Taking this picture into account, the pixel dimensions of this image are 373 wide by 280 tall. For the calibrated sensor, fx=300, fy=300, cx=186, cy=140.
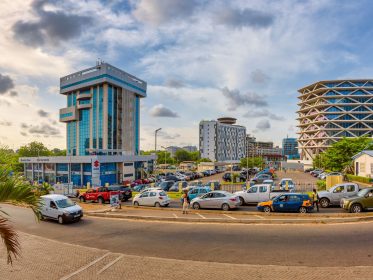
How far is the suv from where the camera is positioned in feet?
97.8

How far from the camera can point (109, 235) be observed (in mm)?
15297

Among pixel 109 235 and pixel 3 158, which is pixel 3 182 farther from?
pixel 109 235

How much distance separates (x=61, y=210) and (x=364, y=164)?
48591 millimetres

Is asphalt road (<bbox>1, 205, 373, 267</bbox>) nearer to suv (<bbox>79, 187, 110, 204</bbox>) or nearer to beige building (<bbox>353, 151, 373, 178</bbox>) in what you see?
suv (<bbox>79, 187, 110, 204</bbox>)

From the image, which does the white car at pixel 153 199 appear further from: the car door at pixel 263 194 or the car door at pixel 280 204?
the car door at pixel 280 204

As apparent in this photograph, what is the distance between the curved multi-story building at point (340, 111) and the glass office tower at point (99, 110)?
244 feet

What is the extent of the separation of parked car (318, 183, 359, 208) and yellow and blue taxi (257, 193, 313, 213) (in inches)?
140

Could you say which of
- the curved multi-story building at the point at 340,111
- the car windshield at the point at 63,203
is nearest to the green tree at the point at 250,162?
the curved multi-story building at the point at 340,111

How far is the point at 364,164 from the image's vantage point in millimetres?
49875

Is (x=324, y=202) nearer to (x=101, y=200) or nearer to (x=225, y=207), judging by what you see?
(x=225, y=207)

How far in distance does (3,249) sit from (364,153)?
2079 inches

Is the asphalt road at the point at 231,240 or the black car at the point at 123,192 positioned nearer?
the asphalt road at the point at 231,240

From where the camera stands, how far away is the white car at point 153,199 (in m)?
25.4

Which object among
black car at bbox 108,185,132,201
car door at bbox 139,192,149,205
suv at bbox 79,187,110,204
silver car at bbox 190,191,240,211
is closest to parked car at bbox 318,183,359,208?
silver car at bbox 190,191,240,211
